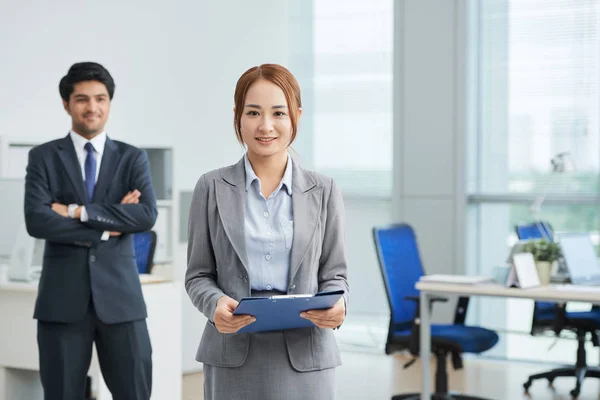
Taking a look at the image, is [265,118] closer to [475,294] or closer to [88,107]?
[88,107]

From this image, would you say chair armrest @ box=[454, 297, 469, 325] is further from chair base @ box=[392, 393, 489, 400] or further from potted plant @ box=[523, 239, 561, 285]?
potted plant @ box=[523, 239, 561, 285]

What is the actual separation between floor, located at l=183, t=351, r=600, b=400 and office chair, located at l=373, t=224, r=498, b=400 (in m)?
0.65

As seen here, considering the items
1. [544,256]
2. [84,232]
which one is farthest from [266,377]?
[544,256]

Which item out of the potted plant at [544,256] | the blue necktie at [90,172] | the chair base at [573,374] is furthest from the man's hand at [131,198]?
the chair base at [573,374]

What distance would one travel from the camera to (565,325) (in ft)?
18.6

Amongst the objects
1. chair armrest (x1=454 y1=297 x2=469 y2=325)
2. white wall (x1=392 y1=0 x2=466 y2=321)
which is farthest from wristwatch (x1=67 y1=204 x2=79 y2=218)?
white wall (x1=392 y1=0 x2=466 y2=321)

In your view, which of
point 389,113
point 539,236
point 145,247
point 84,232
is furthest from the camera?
point 389,113

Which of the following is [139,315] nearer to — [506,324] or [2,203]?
[2,203]

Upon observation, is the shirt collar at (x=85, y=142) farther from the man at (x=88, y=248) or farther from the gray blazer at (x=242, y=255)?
the gray blazer at (x=242, y=255)

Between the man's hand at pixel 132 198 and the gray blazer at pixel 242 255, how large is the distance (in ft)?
4.76

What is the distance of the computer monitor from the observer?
15.9 ft

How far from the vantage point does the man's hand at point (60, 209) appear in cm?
343

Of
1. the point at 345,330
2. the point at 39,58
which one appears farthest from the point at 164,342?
the point at 345,330

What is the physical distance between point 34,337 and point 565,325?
3296mm
